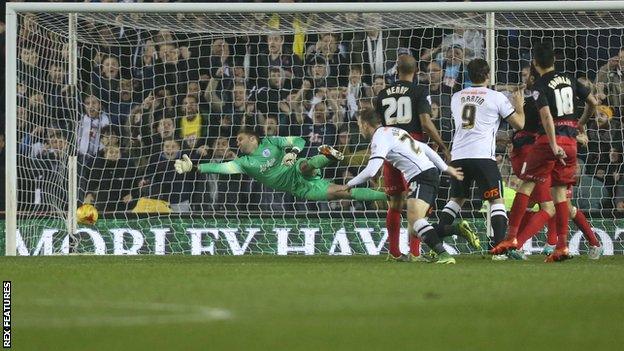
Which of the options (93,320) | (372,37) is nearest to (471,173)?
(372,37)

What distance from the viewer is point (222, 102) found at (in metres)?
15.9

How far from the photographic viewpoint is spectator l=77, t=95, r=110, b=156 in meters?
15.6

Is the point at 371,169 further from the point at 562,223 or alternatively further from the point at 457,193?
the point at 562,223

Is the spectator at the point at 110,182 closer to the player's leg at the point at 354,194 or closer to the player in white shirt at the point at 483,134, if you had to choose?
the player's leg at the point at 354,194

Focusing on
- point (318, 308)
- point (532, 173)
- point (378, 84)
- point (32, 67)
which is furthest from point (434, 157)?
point (32, 67)

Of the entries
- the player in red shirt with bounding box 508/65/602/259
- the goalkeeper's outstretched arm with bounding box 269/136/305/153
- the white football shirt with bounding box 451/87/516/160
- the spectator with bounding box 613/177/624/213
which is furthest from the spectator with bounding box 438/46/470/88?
the white football shirt with bounding box 451/87/516/160

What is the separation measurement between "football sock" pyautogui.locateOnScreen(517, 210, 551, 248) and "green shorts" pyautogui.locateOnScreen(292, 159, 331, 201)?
12.0 feet

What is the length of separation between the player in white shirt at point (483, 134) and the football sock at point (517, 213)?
4.2 inches

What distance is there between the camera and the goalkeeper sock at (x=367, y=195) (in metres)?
15.5

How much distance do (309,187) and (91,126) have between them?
267cm

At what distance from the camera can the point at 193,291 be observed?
25.5 feet

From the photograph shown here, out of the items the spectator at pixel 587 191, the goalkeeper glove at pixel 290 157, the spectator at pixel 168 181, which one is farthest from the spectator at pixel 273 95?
the spectator at pixel 587 191

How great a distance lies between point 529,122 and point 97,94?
19.3ft

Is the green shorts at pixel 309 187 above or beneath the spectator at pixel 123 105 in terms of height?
beneath
